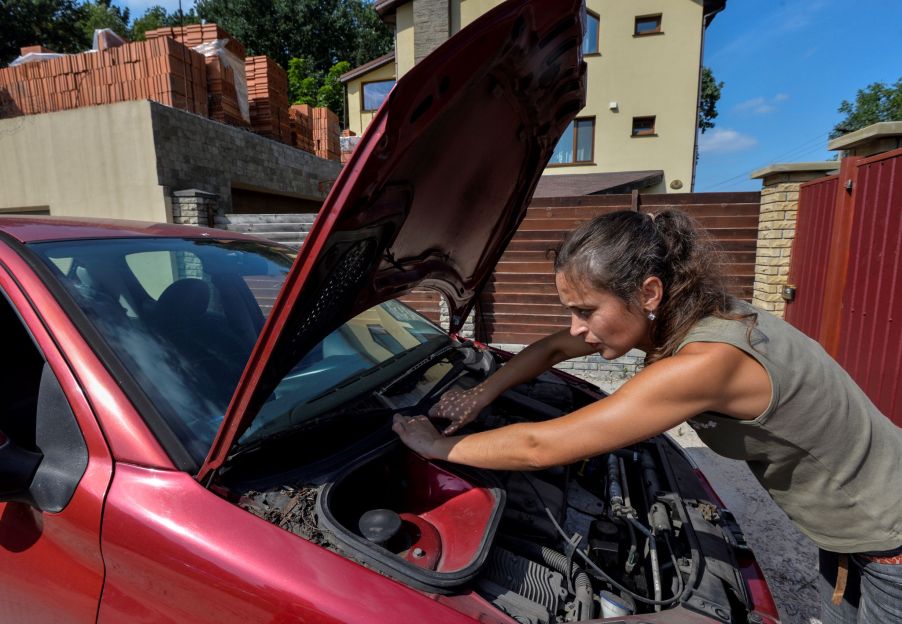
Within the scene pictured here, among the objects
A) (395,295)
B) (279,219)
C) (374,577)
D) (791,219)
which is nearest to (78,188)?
(279,219)

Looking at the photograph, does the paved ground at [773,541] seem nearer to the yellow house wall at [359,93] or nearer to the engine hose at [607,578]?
the engine hose at [607,578]

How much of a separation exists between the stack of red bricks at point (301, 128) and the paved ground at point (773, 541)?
498 inches

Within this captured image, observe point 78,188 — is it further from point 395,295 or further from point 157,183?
point 395,295

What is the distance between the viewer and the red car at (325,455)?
3.59 ft

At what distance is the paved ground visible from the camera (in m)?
2.47

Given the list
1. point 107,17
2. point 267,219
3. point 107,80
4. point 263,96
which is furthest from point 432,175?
point 107,17

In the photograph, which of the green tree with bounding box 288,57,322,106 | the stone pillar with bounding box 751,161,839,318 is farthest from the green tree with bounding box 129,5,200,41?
the stone pillar with bounding box 751,161,839,318

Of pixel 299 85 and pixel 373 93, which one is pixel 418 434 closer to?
pixel 373 93

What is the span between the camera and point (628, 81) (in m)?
14.2

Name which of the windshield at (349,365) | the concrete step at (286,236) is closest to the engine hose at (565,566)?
the windshield at (349,365)

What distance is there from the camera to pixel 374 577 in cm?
107

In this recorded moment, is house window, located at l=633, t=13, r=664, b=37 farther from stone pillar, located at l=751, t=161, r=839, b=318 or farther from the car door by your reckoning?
the car door

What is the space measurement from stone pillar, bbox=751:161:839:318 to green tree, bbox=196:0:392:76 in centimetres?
2783

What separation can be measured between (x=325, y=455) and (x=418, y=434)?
0.29m
